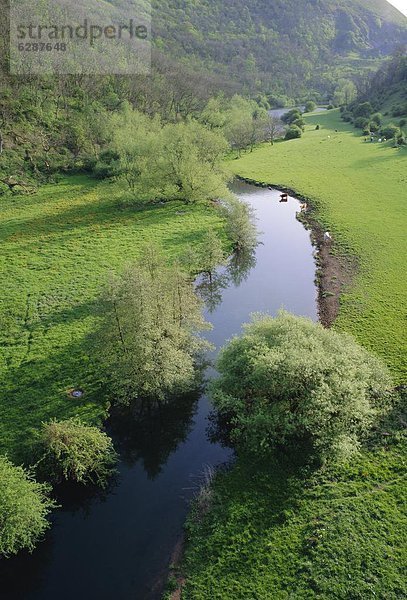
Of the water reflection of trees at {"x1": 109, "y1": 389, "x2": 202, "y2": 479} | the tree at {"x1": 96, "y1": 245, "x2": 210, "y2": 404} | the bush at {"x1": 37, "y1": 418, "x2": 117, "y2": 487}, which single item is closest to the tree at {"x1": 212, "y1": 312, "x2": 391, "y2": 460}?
the water reflection of trees at {"x1": 109, "y1": 389, "x2": 202, "y2": 479}

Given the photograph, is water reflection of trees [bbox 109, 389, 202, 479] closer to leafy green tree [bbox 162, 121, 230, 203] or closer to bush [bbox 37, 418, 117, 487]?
bush [bbox 37, 418, 117, 487]

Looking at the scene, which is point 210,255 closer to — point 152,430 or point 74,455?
point 152,430

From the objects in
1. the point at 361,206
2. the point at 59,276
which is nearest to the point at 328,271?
the point at 361,206

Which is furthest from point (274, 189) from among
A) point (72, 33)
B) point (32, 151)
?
point (72, 33)

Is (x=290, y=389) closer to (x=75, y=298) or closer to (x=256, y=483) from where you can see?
(x=256, y=483)

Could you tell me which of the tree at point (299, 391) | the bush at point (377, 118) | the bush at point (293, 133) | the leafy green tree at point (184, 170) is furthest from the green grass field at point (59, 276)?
the bush at point (377, 118)

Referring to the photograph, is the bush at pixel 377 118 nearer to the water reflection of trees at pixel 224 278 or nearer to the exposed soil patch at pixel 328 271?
the exposed soil patch at pixel 328 271
